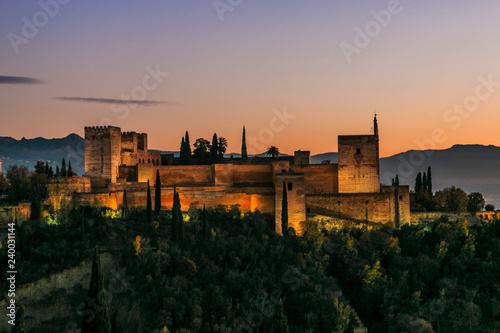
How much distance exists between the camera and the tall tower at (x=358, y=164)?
32.9m

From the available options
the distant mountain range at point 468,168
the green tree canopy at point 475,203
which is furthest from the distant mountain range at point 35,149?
the green tree canopy at point 475,203

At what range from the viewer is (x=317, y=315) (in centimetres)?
2367

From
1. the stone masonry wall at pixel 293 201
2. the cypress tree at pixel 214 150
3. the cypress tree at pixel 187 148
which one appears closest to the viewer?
the stone masonry wall at pixel 293 201

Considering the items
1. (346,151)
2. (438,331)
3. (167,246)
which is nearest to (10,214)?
(167,246)

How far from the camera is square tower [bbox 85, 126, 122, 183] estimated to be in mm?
33719

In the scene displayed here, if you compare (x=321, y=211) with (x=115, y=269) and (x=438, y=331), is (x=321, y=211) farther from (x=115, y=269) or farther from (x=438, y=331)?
(x=115, y=269)

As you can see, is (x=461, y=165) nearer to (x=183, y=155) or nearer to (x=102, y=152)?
(x=183, y=155)

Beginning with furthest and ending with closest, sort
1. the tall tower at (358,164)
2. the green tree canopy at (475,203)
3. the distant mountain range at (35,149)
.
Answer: the distant mountain range at (35,149)
the green tree canopy at (475,203)
the tall tower at (358,164)

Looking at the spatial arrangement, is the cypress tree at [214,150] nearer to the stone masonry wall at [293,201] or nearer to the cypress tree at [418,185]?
the stone masonry wall at [293,201]

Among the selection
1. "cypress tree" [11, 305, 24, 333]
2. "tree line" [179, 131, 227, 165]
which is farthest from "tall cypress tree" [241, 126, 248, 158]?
"cypress tree" [11, 305, 24, 333]

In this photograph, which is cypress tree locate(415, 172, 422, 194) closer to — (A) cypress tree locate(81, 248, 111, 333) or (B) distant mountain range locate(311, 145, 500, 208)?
(B) distant mountain range locate(311, 145, 500, 208)

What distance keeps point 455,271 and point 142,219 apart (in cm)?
1587

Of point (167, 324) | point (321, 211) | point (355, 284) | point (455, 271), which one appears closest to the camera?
point (167, 324)

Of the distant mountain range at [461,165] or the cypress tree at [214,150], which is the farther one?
the distant mountain range at [461,165]
